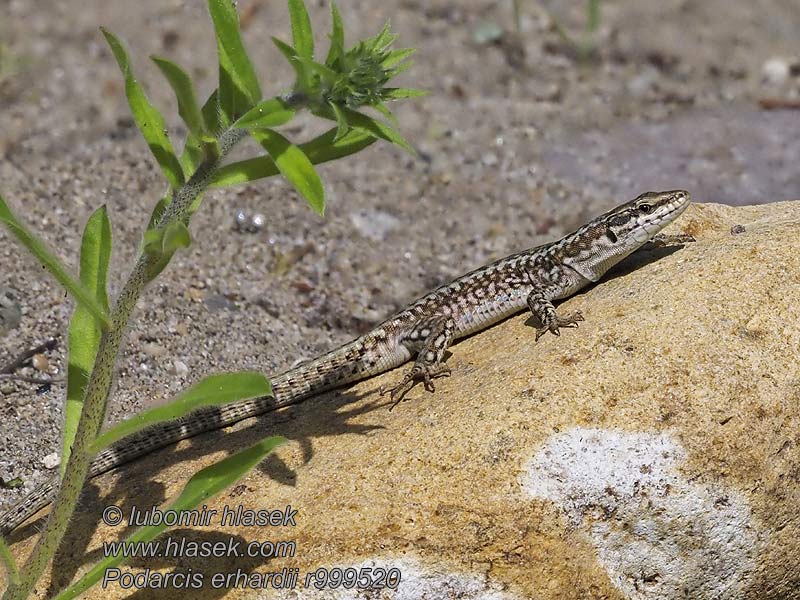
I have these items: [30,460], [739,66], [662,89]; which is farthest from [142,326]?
[739,66]

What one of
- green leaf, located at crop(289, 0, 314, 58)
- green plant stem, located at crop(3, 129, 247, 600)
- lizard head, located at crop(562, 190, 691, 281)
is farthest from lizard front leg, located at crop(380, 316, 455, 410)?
green leaf, located at crop(289, 0, 314, 58)

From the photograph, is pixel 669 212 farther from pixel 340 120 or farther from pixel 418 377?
pixel 340 120

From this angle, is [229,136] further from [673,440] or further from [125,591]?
[673,440]

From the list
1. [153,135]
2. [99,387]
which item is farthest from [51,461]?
[153,135]

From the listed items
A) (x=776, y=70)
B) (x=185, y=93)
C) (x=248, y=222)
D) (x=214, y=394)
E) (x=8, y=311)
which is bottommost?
(x=214, y=394)

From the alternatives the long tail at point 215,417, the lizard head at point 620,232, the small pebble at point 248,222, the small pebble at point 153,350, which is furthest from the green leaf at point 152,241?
the small pebble at point 248,222

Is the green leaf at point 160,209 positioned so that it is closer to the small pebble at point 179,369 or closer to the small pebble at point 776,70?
the small pebble at point 179,369
